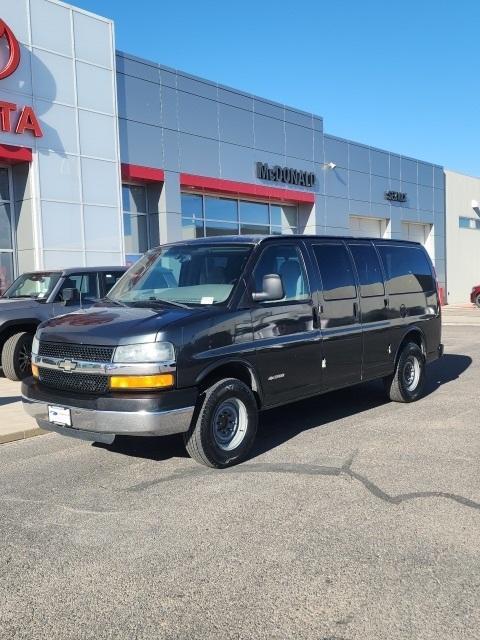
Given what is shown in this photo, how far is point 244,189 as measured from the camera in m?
23.2

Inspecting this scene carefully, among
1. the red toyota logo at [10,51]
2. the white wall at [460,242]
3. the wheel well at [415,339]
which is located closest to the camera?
the wheel well at [415,339]

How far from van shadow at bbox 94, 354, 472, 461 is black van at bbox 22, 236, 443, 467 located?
1.84 feet

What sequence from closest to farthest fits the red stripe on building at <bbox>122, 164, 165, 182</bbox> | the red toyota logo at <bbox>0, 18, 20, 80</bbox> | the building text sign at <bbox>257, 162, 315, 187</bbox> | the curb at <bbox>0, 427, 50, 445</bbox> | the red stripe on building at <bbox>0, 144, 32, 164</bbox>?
1. the curb at <bbox>0, 427, 50, 445</bbox>
2. the red toyota logo at <bbox>0, 18, 20, 80</bbox>
3. the red stripe on building at <bbox>0, 144, 32, 164</bbox>
4. the red stripe on building at <bbox>122, 164, 165, 182</bbox>
5. the building text sign at <bbox>257, 162, 315, 187</bbox>

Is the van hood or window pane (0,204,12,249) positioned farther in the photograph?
window pane (0,204,12,249)

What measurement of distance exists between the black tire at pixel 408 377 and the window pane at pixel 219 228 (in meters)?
14.8

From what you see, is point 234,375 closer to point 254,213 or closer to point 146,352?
point 146,352

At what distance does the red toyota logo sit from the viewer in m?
15.7

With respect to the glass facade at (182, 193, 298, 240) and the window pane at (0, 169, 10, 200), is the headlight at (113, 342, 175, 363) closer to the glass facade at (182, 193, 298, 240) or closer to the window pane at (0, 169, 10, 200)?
the window pane at (0, 169, 10, 200)

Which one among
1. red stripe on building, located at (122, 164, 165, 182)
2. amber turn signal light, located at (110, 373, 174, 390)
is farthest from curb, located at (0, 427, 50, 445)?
red stripe on building, located at (122, 164, 165, 182)

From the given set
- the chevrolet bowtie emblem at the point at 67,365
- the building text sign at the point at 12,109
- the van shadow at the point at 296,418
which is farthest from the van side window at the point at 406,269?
the building text sign at the point at 12,109

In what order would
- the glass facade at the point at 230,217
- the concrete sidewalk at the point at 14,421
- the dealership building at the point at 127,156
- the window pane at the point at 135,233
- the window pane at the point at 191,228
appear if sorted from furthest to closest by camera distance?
the glass facade at the point at 230,217
the window pane at the point at 191,228
the window pane at the point at 135,233
the dealership building at the point at 127,156
the concrete sidewalk at the point at 14,421

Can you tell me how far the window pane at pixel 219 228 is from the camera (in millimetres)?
22516

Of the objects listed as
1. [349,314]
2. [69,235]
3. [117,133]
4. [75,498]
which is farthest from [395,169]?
[75,498]

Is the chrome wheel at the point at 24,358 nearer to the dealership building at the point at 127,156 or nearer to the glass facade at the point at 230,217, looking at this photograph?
the dealership building at the point at 127,156
